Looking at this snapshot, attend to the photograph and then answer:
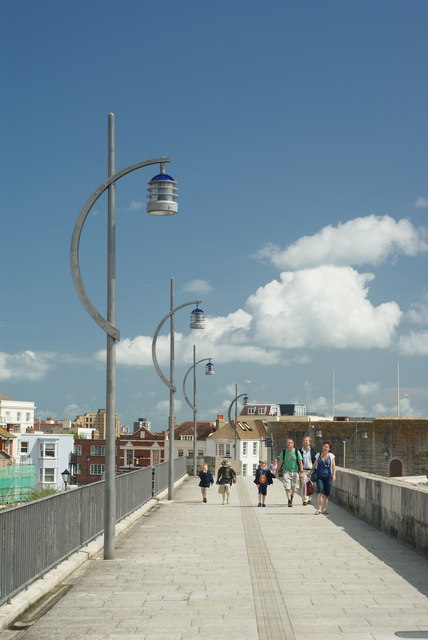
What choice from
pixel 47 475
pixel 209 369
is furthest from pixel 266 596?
pixel 47 475

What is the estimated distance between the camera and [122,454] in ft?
392

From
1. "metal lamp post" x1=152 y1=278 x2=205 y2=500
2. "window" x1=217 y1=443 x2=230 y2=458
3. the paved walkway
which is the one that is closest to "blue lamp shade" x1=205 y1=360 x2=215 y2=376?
"metal lamp post" x1=152 y1=278 x2=205 y2=500

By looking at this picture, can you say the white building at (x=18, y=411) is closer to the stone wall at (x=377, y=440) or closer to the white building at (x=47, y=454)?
the white building at (x=47, y=454)

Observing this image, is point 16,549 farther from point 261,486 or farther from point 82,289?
point 261,486

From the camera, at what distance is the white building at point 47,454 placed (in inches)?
4164

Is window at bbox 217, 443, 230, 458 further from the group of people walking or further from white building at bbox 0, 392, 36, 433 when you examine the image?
the group of people walking

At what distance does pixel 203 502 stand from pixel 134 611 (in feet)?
55.8

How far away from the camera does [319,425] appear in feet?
292

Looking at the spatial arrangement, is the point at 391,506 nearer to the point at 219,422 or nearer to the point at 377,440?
the point at 377,440

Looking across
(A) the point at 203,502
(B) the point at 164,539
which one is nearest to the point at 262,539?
(B) the point at 164,539

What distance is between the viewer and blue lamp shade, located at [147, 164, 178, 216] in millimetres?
13883

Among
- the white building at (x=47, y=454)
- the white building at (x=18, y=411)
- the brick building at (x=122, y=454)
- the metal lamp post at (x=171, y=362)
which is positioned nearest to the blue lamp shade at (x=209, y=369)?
the metal lamp post at (x=171, y=362)

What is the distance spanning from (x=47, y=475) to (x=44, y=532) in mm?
98013

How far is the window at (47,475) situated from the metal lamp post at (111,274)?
93.0 m
